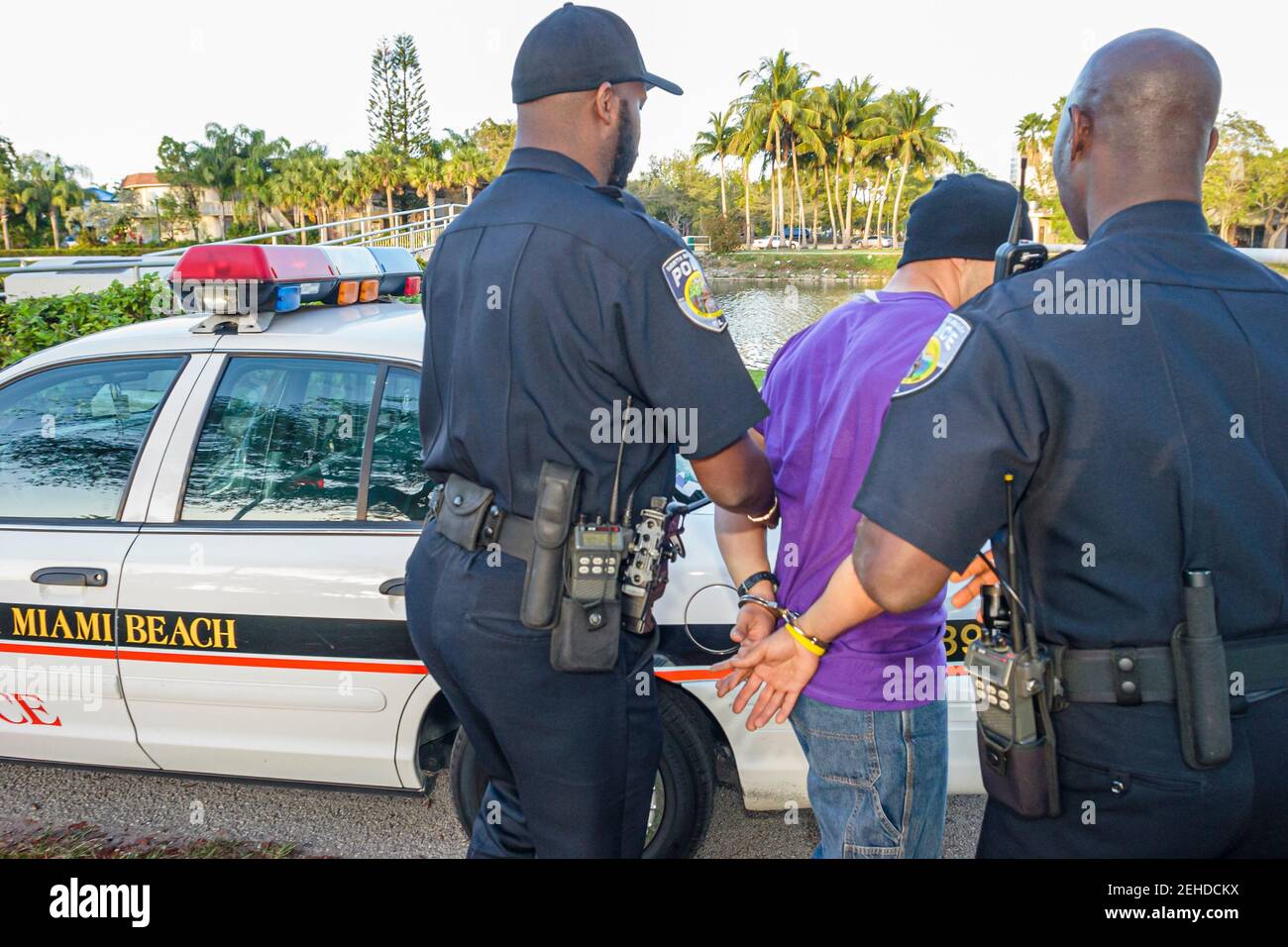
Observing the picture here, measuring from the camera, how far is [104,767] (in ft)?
9.84

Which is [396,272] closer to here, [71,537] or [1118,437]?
[71,537]

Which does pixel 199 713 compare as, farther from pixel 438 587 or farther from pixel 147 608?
pixel 438 587

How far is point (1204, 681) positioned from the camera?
134cm

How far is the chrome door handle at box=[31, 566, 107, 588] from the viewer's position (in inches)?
112

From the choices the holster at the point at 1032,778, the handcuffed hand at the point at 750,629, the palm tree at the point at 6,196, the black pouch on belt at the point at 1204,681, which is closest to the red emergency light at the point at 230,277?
the handcuffed hand at the point at 750,629

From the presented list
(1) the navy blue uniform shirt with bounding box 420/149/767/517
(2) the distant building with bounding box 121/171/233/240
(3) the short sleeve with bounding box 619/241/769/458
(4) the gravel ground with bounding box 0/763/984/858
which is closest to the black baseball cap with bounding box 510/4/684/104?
(1) the navy blue uniform shirt with bounding box 420/149/767/517

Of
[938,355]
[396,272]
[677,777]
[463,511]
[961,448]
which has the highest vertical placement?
[396,272]

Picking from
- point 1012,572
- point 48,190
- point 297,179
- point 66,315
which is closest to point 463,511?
point 1012,572

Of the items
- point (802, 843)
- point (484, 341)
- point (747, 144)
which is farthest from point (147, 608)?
point (747, 144)

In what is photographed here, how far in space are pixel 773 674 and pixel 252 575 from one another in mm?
1604

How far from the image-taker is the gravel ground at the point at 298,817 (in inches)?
120

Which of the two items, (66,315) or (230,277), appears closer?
(230,277)

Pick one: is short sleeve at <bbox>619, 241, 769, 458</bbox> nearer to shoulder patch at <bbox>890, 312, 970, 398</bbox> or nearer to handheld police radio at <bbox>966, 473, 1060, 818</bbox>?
shoulder patch at <bbox>890, 312, 970, 398</bbox>

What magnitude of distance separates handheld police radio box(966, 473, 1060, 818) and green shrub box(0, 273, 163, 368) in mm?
5621
